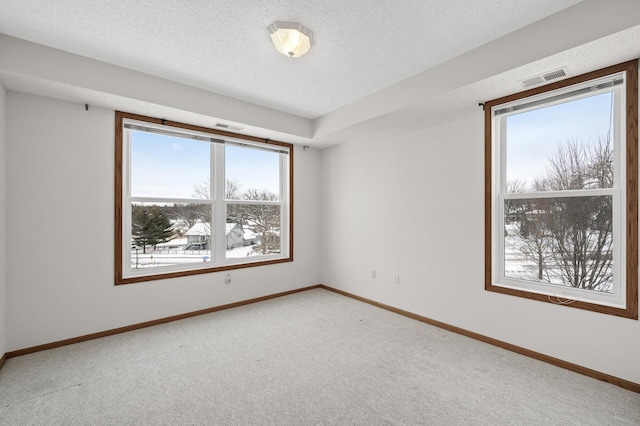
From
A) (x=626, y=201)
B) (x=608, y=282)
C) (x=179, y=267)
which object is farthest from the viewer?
(x=179, y=267)

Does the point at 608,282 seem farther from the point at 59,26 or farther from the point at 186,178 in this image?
the point at 59,26

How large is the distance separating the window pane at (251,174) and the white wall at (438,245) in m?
1.03

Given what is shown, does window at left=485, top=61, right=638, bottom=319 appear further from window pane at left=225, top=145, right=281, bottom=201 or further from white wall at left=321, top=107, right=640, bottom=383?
window pane at left=225, top=145, right=281, bottom=201

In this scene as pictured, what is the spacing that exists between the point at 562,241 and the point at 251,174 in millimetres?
3798

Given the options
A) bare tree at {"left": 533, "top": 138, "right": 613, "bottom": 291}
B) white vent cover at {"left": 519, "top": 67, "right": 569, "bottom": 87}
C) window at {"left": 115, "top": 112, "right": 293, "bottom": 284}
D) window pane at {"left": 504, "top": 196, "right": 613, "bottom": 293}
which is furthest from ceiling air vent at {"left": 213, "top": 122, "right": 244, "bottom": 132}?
bare tree at {"left": 533, "top": 138, "right": 613, "bottom": 291}

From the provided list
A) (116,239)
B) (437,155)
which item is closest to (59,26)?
(116,239)

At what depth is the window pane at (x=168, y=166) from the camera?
3404mm

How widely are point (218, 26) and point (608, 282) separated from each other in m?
3.68

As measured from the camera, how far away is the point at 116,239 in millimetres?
3133

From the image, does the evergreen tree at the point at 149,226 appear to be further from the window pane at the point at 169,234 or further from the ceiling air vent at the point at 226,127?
the ceiling air vent at the point at 226,127

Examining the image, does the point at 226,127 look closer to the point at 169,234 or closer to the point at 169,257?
the point at 169,234

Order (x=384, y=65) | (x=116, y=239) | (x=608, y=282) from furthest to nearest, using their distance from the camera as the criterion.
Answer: (x=116, y=239) < (x=384, y=65) < (x=608, y=282)

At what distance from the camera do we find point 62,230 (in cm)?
286

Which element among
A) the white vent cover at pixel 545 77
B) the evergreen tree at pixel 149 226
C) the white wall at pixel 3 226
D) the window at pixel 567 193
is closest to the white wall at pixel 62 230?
the white wall at pixel 3 226
